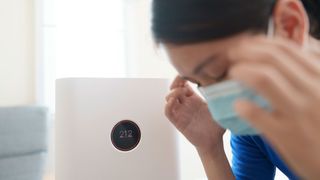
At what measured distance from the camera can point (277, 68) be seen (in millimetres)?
325

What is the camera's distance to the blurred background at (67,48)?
1655 mm

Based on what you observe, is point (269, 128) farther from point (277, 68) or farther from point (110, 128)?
point (110, 128)

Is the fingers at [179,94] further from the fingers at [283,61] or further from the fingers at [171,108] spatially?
the fingers at [283,61]

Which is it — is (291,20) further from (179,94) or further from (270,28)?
(179,94)

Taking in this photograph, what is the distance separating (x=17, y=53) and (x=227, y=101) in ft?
4.73

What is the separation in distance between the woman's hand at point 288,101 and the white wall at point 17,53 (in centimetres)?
154

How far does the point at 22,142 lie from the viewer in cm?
143

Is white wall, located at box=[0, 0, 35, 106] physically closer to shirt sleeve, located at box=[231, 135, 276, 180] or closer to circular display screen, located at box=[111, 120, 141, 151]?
circular display screen, located at box=[111, 120, 141, 151]

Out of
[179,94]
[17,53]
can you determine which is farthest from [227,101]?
[17,53]

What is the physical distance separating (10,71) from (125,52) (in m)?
0.63

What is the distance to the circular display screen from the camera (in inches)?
32.4

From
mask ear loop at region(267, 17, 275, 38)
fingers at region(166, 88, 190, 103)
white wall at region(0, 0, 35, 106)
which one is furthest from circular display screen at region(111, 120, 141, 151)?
white wall at region(0, 0, 35, 106)

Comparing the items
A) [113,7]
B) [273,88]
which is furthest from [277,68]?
[113,7]

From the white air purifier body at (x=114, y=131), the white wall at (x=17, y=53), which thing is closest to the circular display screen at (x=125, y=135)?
the white air purifier body at (x=114, y=131)
